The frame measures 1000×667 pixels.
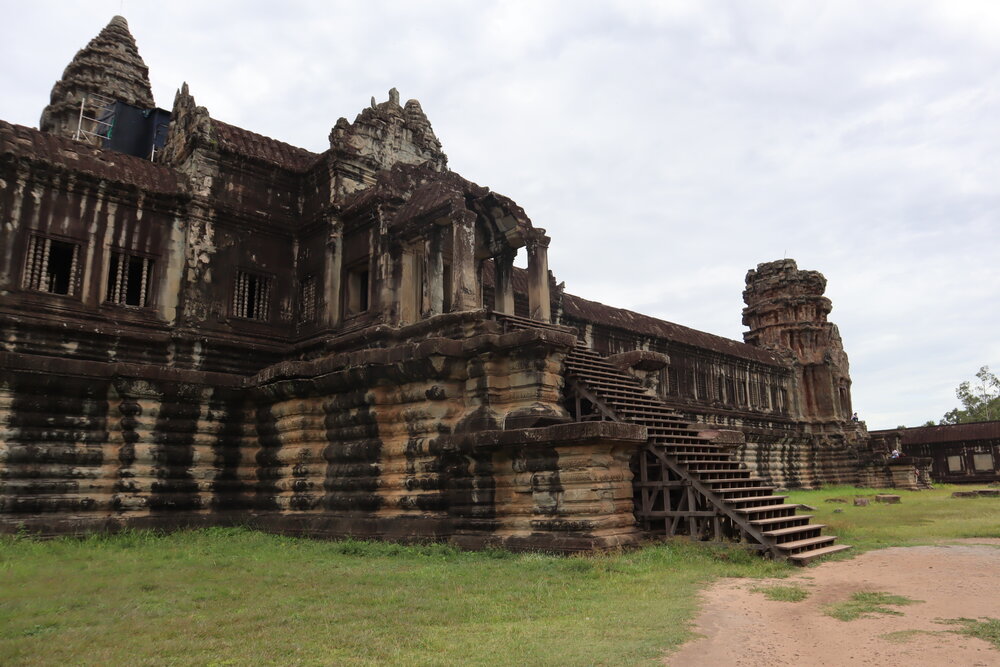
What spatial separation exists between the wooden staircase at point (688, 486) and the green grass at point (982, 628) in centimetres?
358

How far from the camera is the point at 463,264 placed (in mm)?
13656

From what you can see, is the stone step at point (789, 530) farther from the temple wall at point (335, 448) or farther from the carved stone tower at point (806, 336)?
the carved stone tower at point (806, 336)

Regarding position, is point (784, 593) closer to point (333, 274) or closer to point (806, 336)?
point (333, 274)

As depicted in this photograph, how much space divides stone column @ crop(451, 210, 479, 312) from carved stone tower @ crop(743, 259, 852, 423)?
105ft

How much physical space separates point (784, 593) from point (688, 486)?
3512 millimetres

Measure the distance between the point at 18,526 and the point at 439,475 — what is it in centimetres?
781

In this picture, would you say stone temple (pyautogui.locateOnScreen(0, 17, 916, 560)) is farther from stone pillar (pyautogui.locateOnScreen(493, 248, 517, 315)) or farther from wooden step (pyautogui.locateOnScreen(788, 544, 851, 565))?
wooden step (pyautogui.locateOnScreen(788, 544, 851, 565))

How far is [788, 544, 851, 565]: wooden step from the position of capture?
33.3 feet

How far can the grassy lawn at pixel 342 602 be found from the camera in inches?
227

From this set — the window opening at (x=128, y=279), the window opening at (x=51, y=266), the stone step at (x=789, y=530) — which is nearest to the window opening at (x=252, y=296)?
the window opening at (x=128, y=279)

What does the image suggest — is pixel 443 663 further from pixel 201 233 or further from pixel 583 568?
pixel 201 233

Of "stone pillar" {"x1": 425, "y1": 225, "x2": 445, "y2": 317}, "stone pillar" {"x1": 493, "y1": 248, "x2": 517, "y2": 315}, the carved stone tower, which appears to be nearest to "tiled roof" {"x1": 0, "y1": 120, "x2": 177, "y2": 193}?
"stone pillar" {"x1": 425, "y1": 225, "x2": 445, "y2": 317}

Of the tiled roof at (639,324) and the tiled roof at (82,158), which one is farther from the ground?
the tiled roof at (82,158)

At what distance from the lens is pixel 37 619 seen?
23.0ft
